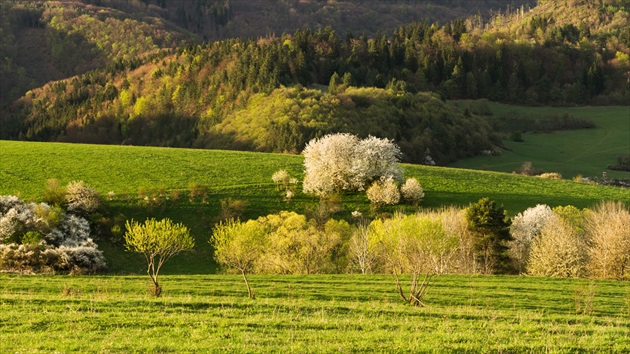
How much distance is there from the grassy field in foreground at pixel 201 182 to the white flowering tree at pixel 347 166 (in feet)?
6.85

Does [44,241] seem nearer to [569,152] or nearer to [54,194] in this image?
[54,194]

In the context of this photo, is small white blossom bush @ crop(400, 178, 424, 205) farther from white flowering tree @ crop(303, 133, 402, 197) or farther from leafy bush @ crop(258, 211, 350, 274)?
leafy bush @ crop(258, 211, 350, 274)

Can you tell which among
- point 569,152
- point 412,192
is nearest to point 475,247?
A: point 412,192

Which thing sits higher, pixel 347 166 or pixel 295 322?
pixel 347 166

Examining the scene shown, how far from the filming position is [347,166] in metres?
83.6

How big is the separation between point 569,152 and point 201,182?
116m

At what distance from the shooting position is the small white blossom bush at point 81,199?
6981 cm

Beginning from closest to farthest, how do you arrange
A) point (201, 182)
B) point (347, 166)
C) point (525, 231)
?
point (525, 231)
point (347, 166)
point (201, 182)

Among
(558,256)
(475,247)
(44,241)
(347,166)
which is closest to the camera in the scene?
(558,256)

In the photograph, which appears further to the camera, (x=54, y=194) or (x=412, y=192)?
(x=412, y=192)

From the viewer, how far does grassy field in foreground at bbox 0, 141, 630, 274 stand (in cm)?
7450

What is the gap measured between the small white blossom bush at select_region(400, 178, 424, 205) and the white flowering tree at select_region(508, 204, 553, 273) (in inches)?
523

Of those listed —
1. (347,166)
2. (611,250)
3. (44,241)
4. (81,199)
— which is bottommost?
(44,241)

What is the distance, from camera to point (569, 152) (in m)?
168
